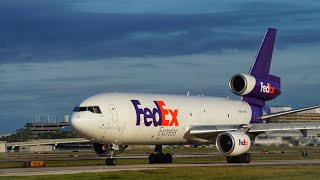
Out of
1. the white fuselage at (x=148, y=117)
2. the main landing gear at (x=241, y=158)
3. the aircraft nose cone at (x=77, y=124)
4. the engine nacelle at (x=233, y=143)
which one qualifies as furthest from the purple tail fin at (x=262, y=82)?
the aircraft nose cone at (x=77, y=124)

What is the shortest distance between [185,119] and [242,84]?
298 inches

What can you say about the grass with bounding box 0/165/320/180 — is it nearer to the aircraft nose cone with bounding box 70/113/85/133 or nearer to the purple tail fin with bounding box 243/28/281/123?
the aircraft nose cone with bounding box 70/113/85/133

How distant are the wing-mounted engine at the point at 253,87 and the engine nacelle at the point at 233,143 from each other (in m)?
7.75

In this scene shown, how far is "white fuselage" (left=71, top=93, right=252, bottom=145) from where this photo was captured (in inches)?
2016

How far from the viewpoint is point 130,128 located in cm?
5294

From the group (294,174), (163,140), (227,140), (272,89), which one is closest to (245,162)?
(227,140)

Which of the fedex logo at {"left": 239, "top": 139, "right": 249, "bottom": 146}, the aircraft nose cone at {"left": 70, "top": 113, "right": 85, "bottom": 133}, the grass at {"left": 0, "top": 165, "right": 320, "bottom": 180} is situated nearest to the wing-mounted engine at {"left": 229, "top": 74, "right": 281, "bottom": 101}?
the fedex logo at {"left": 239, "top": 139, "right": 249, "bottom": 146}

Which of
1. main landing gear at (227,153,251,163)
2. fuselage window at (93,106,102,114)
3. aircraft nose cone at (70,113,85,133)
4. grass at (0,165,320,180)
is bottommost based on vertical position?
grass at (0,165,320,180)

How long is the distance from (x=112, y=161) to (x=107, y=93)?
5445 millimetres

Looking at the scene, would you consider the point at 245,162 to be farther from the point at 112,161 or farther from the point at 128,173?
the point at 128,173

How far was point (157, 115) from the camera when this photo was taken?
55156mm

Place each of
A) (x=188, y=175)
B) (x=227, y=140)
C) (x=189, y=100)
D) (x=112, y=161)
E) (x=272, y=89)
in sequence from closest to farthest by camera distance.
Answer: (x=188, y=175) < (x=112, y=161) < (x=227, y=140) < (x=189, y=100) < (x=272, y=89)

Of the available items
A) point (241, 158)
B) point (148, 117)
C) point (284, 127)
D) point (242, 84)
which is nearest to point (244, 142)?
point (241, 158)

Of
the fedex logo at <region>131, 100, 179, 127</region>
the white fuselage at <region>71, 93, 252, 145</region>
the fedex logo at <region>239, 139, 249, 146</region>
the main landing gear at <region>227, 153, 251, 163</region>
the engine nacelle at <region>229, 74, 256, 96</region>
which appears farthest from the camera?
the engine nacelle at <region>229, 74, 256, 96</region>
